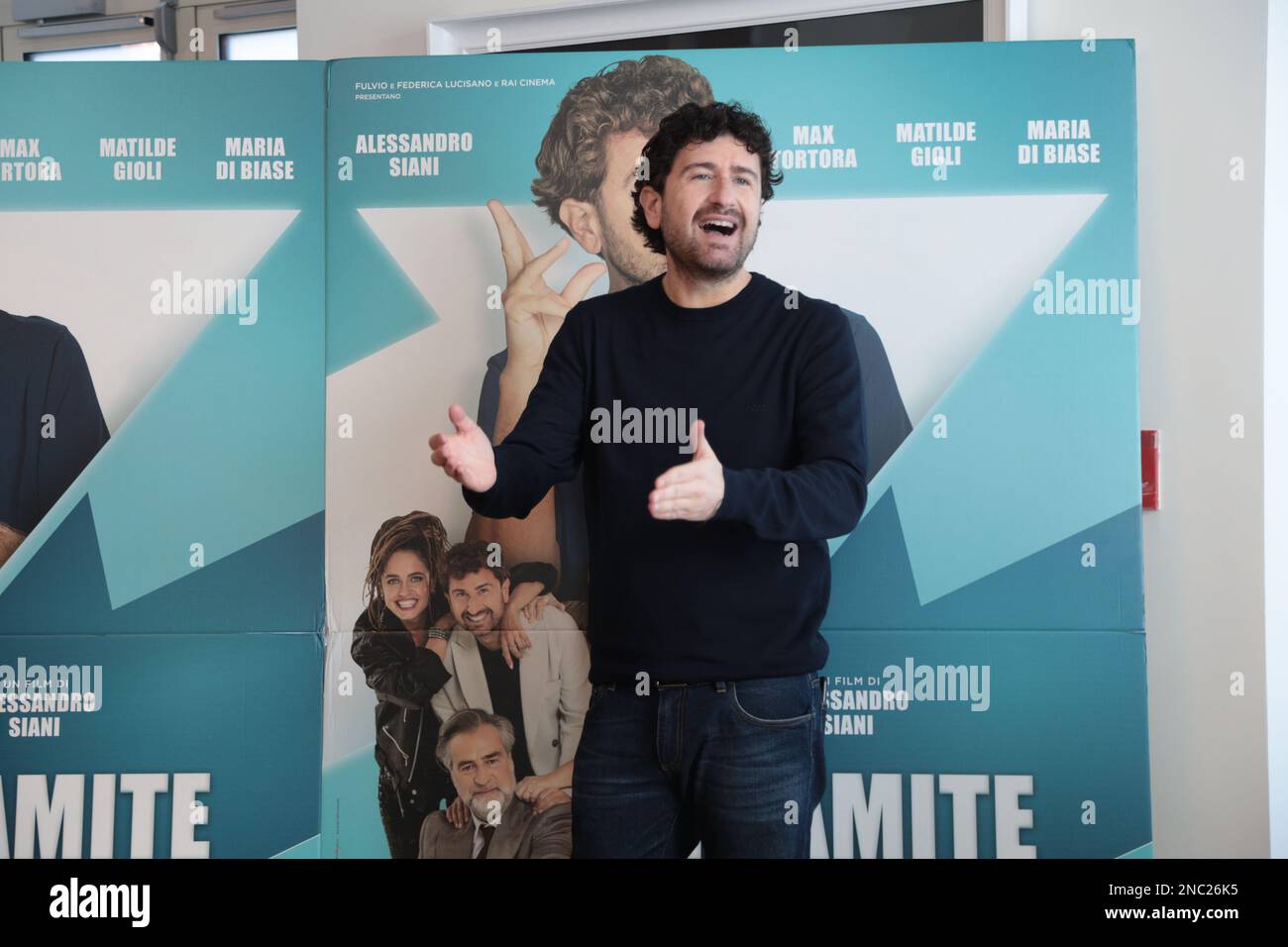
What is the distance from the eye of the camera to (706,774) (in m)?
2.40

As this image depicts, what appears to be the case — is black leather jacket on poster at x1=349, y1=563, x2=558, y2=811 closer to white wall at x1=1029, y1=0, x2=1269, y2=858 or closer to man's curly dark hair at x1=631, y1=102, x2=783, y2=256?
man's curly dark hair at x1=631, y1=102, x2=783, y2=256

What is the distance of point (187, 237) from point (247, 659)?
3.58 feet

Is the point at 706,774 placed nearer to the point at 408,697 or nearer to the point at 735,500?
the point at 735,500

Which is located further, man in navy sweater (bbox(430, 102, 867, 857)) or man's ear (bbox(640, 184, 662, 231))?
man's ear (bbox(640, 184, 662, 231))

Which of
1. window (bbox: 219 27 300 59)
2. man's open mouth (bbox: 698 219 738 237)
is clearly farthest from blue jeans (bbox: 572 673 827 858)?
window (bbox: 219 27 300 59)

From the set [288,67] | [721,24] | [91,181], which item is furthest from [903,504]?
[91,181]

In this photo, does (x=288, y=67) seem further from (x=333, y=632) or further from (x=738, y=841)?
(x=738, y=841)

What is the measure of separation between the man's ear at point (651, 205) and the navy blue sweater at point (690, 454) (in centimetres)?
16

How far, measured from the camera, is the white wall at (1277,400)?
2873mm

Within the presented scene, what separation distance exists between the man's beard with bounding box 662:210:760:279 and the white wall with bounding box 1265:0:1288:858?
4.39ft

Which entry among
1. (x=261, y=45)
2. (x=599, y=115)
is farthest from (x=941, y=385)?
(x=261, y=45)

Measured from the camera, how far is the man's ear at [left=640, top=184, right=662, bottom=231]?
2757 mm

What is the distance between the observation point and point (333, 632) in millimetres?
2922

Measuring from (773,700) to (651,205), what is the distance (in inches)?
47.2
